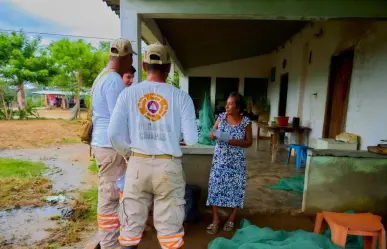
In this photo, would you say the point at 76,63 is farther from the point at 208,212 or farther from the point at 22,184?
the point at 208,212

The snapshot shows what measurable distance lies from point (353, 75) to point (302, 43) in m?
2.62

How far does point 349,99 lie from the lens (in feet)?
13.1

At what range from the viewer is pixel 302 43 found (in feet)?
20.4

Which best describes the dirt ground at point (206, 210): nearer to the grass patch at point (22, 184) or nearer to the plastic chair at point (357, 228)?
the grass patch at point (22, 184)

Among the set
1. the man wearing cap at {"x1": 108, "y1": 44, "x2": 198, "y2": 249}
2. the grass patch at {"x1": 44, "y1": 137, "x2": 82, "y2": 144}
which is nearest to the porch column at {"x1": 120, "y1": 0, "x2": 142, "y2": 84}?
the man wearing cap at {"x1": 108, "y1": 44, "x2": 198, "y2": 249}

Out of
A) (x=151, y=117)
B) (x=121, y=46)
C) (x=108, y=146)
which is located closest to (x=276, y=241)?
(x=151, y=117)

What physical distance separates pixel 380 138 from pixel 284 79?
15.8 ft

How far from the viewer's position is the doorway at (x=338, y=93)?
4.16 m

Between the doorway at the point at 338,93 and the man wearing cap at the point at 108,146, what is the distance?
11.7 ft

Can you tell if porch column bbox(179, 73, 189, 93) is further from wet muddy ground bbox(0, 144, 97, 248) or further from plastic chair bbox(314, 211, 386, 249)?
plastic chair bbox(314, 211, 386, 249)

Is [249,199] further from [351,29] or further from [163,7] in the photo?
[351,29]

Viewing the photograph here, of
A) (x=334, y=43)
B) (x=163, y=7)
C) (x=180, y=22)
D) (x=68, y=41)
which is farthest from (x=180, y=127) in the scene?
(x=68, y=41)

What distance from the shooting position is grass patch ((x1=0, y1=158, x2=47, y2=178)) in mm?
5215

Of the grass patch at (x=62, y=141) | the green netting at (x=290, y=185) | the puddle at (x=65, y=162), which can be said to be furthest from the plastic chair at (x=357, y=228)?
the grass patch at (x=62, y=141)
